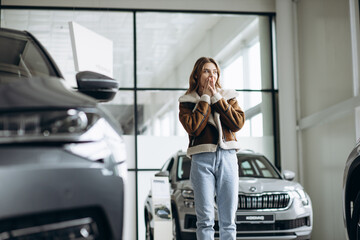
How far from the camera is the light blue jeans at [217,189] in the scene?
384 centimetres

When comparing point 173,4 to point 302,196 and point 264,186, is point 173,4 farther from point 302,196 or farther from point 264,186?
point 302,196

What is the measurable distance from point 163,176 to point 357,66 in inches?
132

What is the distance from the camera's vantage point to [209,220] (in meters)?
3.85

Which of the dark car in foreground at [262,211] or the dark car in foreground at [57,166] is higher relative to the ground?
the dark car in foreground at [57,166]

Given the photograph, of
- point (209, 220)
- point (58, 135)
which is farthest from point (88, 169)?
point (209, 220)

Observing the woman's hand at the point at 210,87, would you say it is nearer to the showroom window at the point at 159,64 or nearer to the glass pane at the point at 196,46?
the showroom window at the point at 159,64

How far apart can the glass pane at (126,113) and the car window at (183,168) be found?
338 centimetres

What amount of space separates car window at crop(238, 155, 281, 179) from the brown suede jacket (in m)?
3.39

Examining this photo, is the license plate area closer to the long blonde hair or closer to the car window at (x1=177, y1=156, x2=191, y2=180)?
the car window at (x1=177, y1=156, x2=191, y2=180)

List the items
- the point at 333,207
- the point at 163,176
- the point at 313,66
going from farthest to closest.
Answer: the point at 313,66
the point at 333,207
the point at 163,176

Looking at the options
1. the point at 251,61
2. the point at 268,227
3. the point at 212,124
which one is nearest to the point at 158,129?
the point at 251,61

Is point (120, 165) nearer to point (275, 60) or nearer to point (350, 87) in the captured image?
point (350, 87)

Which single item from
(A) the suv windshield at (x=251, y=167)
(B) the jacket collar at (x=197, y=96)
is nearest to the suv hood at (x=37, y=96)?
(B) the jacket collar at (x=197, y=96)

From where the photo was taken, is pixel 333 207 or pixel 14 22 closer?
pixel 333 207
